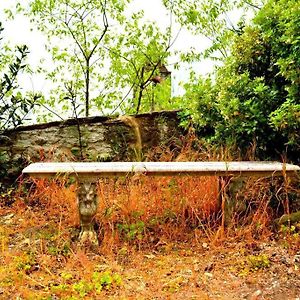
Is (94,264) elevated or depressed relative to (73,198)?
depressed

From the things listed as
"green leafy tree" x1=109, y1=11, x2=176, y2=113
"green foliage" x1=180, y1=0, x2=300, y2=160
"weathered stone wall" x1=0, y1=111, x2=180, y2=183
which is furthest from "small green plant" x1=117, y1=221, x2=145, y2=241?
"green leafy tree" x1=109, y1=11, x2=176, y2=113

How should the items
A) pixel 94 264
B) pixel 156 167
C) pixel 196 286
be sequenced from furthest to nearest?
pixel 156 167 → pixel 94 264 → pixel 196 286

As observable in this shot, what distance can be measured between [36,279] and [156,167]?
4.21 feet

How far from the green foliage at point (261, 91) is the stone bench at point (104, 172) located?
0.40 metres

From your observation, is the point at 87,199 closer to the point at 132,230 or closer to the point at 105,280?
the point at 132,230

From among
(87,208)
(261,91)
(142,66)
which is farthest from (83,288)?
(142,66)

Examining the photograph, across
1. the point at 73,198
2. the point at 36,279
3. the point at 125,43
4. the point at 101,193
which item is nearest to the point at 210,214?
the point at 101,193

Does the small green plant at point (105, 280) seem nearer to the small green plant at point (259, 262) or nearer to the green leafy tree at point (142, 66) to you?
the small green plant at point (259, 262)

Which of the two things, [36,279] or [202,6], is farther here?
[202,6]

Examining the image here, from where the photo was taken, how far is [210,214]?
456 cm

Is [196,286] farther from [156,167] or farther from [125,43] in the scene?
[125,43]

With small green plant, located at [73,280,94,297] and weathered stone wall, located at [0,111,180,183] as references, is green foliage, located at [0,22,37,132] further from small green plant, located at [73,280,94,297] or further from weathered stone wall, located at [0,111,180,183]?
small green plant, located at [73,280,94,297]

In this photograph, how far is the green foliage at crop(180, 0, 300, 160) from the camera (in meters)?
4.34

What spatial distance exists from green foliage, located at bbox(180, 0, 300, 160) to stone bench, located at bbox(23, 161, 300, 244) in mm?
404
